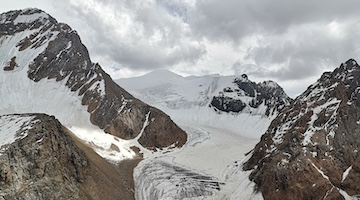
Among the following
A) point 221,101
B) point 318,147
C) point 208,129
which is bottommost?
point 208,129

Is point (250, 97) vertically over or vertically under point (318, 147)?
over

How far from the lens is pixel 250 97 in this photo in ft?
488

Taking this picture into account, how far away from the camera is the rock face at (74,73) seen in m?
79.0

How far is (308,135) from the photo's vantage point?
46.1m

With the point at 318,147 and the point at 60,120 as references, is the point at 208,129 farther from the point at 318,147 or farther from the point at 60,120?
the point at 318,147

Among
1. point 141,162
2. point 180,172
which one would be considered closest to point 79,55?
point 141,162

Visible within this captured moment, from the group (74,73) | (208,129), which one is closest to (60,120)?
(74,73)

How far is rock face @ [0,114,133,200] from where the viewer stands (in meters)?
31.8

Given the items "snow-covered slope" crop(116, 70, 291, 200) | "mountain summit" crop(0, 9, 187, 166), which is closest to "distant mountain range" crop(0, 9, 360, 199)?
"mountain summit" crop(0, 9, 187, 166)

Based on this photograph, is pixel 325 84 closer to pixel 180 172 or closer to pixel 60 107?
pixel 180 172

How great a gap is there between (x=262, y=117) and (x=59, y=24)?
77566 millimetres

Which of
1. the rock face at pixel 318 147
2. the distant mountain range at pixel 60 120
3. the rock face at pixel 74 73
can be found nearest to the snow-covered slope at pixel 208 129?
the rock face at pixel 318 147

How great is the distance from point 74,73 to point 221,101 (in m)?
69.1

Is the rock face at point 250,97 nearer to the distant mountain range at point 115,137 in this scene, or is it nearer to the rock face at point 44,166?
the distant mountain range at point 115,137
